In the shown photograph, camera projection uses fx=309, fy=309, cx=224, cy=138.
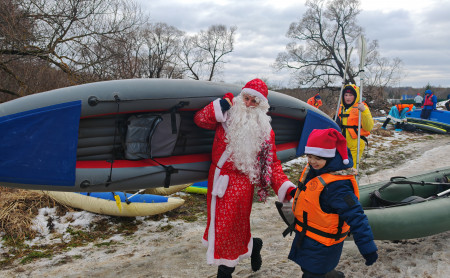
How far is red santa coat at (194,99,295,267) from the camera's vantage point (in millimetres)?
2104

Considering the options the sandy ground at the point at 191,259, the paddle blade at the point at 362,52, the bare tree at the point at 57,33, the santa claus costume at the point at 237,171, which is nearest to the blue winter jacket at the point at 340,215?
the santa claus costume at the point at 237,171

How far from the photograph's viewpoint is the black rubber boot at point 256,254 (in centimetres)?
249

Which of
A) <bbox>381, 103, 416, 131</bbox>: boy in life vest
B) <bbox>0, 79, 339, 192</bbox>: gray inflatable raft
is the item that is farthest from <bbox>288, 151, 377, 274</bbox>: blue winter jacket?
<bbox>381, 103, 416, 131</bbox>: boy in life vest

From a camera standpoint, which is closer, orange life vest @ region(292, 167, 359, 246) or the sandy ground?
orange life vest @ region(292, 167, 359, 246)

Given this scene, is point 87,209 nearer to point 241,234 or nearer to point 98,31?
point 241,234

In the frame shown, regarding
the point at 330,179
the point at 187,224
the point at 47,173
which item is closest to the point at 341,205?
the point at 330,179

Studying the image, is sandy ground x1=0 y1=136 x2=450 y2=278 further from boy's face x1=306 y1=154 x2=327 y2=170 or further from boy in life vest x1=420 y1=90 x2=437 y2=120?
boy in life vest x1=420 y1=90 x2=437 y2=120

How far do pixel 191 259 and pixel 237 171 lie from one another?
48.5 inches

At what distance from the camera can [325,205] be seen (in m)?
1.78

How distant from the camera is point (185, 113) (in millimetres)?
2699

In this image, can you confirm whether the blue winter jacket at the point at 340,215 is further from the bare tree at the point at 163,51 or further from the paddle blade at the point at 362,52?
the bare tree at the point at 163,51

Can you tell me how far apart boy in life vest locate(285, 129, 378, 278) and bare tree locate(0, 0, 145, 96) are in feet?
19.0

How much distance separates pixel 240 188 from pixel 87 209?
2.58m

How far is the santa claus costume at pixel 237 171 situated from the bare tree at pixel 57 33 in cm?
510
